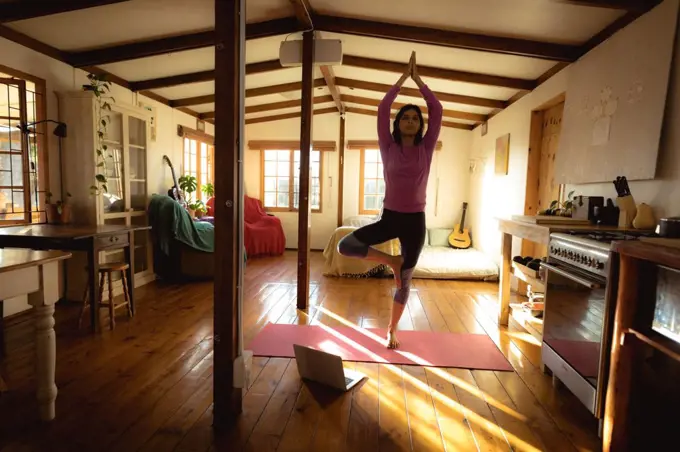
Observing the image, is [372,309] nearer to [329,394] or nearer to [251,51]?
[329,394]

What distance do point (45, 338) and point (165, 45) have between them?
2781 mm

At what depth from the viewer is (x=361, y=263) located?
15.7 ft

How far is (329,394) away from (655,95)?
2.49 m

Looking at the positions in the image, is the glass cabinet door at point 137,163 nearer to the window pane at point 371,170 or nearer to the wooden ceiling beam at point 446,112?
the wooden ceiling beam at point 446,112

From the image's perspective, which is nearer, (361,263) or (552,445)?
(552,445)

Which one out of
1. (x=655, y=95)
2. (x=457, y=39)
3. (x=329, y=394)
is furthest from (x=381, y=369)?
(x=457, y=39)

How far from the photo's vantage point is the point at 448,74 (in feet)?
14.0

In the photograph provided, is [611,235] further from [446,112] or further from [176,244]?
[446,112]

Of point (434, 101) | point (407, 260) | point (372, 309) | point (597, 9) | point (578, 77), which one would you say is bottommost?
point (372, 309)

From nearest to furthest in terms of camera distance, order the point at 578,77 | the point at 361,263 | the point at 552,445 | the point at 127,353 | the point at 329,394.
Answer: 1. the point at 552,445
2. the point at 329,394
3. the point at 127,353
4. the point at 578,77
5. the point at 361,263

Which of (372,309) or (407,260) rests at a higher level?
(407,260)

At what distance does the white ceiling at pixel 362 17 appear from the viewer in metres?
2.82

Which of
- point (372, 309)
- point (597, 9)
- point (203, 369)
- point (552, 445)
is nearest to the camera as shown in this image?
point (552, 445)

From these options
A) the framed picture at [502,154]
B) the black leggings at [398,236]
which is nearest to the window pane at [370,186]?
the framed picture at [502,154]
